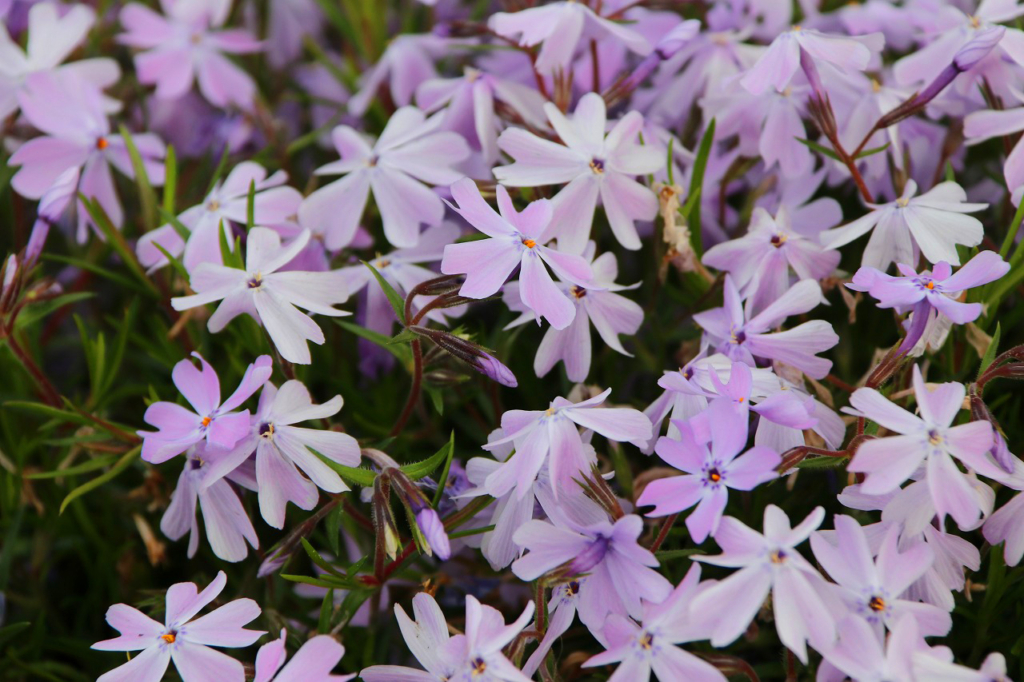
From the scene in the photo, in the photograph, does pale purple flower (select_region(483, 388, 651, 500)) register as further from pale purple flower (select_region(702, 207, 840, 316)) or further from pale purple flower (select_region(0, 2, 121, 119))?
pale purple flower (select_region(0, 2, 121, 119))

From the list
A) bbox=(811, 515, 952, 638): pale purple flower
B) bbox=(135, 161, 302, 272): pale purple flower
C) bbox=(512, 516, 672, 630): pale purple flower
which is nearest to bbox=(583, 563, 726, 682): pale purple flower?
bbox=(512, 516, 672, 630): pale purple flower

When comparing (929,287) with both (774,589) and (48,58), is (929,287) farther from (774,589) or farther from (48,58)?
(48,58)

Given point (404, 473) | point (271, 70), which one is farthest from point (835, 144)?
point (271, 70)

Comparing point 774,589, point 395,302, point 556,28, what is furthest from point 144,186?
point 774,589

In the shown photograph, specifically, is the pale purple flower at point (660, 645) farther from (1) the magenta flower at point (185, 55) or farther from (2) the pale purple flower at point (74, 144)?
(1) the magenta flower at point (185, 55)

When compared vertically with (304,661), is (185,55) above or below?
above

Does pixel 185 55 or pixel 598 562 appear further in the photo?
pixel 185 55

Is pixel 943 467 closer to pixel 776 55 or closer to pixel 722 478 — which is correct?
pixel 722 478
